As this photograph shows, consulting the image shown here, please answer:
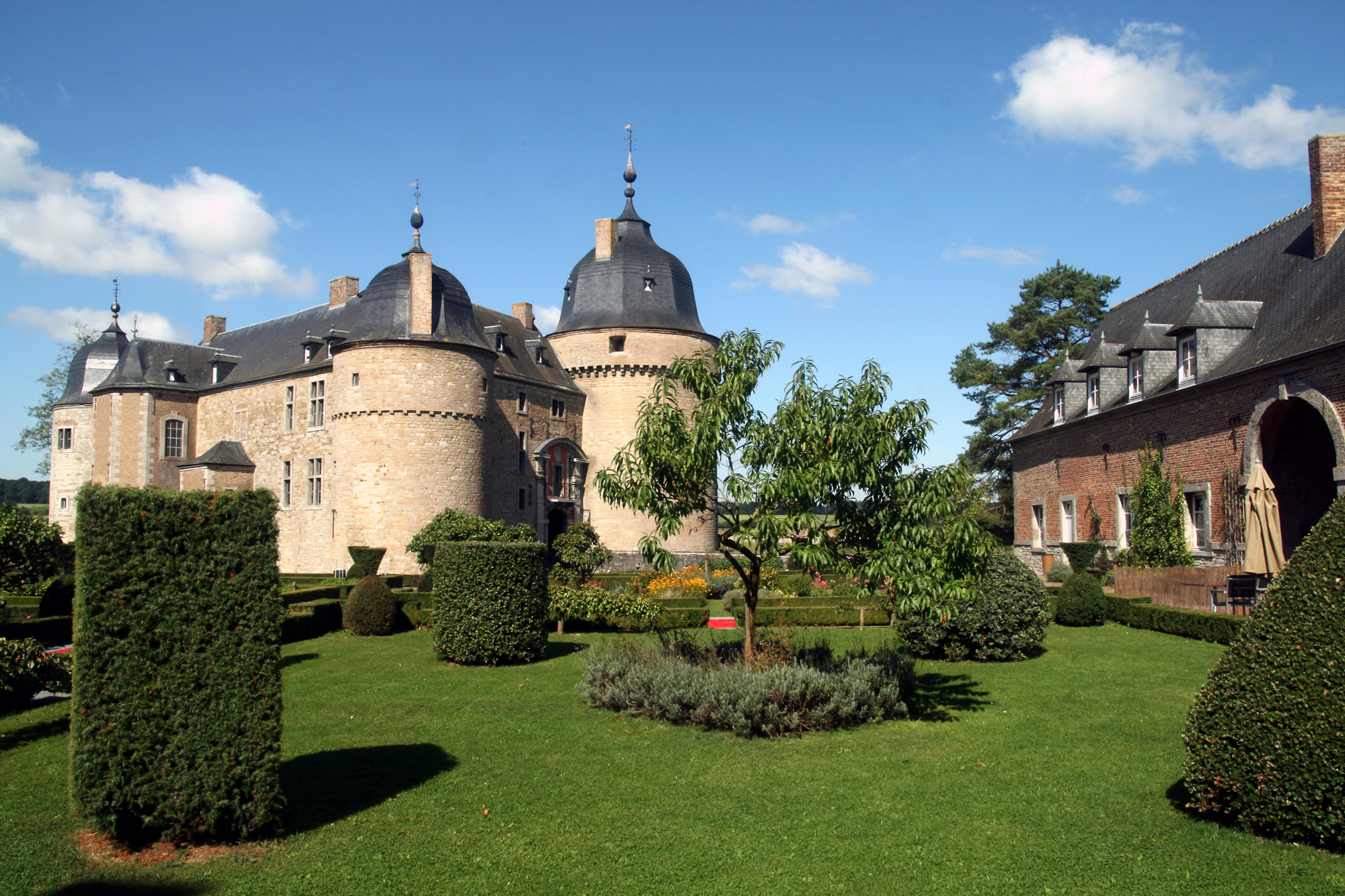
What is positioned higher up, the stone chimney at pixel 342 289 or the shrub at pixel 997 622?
the stone chimney at pixel 342 289

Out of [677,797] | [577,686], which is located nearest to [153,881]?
[677,797]

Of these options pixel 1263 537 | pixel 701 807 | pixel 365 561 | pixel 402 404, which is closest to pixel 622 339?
pixel 402 404

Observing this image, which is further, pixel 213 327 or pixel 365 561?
pixel 213 327

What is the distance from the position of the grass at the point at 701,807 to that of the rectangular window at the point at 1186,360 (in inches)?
449

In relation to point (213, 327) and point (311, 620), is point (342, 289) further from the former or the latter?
point (311, 620)

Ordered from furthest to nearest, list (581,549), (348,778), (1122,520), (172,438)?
(172,438), (581,549), (1122,520), (348,778)

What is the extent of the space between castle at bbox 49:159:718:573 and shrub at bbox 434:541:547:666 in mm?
15944

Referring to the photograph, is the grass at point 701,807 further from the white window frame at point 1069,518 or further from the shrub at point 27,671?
the white window frame at point 1069,518

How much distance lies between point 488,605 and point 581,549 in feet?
59.2

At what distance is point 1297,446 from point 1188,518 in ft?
8.63

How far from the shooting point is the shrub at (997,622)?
41.1 ft

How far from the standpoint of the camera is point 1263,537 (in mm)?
14617

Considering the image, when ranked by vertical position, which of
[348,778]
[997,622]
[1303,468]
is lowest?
[348,778]

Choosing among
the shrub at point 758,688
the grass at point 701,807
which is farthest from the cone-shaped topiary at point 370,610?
the shrub at point 758,688
